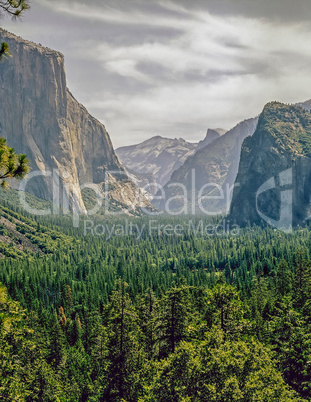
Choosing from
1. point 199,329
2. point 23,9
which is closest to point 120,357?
A: point 199,329

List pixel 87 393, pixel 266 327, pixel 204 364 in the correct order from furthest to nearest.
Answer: pixel 266 327 < pixel 87 393 < pixel 204 364

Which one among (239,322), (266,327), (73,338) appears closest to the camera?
(239,322)

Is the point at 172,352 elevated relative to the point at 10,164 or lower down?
lower down

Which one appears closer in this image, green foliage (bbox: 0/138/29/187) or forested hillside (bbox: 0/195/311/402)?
green foliage (bbox: 0/138/29/187)

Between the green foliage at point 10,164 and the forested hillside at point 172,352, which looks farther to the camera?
the forested hillside at point 172,352

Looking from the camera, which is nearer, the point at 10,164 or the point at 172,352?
the point at 10,164

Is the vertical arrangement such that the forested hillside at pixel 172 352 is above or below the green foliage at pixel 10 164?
below

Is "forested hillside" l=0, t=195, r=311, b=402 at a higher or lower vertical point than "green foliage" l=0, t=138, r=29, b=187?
lower

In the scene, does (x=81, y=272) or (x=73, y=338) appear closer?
(x=73, y=338)

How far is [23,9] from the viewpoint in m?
17.6

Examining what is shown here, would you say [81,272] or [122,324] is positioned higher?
[122,324]

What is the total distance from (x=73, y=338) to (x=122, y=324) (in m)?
48.0

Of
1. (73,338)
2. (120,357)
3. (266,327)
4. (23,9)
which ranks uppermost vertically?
(23,9)

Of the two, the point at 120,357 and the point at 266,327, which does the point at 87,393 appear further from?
the point at 266,327
